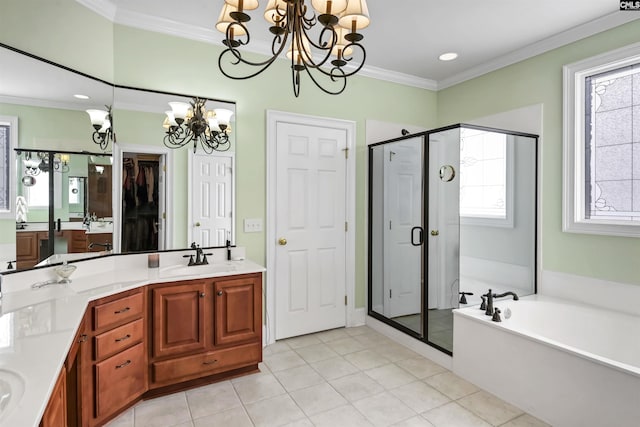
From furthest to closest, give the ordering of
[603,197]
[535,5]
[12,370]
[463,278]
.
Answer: [463,278] < [603,197] < [535,5] < [12,370]

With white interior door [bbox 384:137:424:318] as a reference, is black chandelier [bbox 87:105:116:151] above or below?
above

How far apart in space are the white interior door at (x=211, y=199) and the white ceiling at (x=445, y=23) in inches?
41.0

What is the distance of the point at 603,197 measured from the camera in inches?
109

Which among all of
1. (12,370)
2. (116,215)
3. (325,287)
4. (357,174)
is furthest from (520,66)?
(12,370)

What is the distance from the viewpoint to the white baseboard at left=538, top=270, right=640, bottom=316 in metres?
2.57

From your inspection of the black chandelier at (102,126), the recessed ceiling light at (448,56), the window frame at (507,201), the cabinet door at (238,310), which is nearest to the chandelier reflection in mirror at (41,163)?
the black chandelier at (102,126)

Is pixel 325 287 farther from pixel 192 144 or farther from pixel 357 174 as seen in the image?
pixel 192 144

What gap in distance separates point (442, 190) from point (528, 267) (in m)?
1.10

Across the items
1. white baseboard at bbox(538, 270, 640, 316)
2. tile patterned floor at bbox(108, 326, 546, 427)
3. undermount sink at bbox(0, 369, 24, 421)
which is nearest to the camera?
undermount sink at bbox(0, 369, 24, 421)

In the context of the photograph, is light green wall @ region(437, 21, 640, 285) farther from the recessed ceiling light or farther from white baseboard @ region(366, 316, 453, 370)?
white baseboard @ region(366, 316, 453, 370)

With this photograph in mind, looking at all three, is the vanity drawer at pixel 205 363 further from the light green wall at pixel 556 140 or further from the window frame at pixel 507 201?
the light green wall at pixel 556 140

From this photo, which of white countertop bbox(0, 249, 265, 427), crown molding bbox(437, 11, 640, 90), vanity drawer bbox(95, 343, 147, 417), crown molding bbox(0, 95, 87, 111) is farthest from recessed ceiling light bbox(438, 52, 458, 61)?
vanity drawer bbox(95, 343, 147, 417)

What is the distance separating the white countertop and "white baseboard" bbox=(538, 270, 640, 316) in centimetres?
252

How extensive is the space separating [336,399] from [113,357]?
143 centimetres
